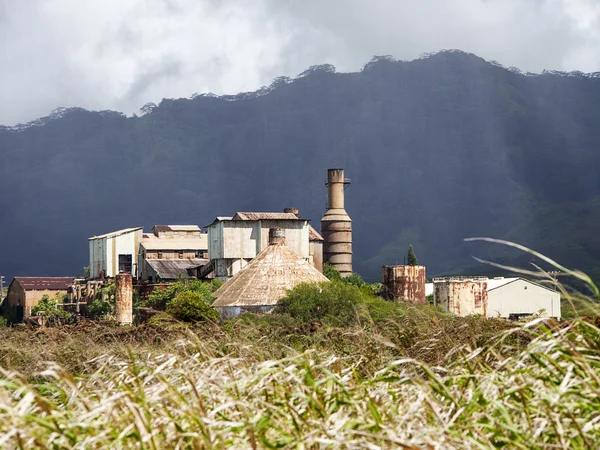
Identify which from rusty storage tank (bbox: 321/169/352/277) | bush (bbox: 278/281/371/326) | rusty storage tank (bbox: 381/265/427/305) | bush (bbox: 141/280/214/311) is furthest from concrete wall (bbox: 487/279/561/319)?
bush (bbox: 278/281/371/326)

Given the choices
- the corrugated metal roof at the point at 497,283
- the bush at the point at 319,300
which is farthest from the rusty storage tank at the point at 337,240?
the bush at the point at 319,300

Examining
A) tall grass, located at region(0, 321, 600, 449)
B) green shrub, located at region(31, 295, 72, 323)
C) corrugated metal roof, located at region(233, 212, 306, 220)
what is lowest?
green shrub, located at region(31, 295, 72, 323)

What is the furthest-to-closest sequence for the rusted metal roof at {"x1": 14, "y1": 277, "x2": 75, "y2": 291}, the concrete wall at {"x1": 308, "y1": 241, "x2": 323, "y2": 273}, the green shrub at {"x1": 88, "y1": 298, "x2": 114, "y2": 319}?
the concrete wall at {"x1": 308, "y1": 241, "x2": 323, "y2": 273} < the rusted metal roof at {"x1": 14, "y1": 277, "x2": 75, "y2": 291} < the green shrub at {"x1": 88, "y1": 298, "x2": 114, "y2": 319}

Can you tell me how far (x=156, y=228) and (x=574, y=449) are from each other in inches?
3096

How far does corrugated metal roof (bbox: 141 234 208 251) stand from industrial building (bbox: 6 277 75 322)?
7.26m

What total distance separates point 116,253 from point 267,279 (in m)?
32.1

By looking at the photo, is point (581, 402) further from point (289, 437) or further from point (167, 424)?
point (167, 424)

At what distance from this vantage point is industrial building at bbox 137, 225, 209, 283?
7181cm

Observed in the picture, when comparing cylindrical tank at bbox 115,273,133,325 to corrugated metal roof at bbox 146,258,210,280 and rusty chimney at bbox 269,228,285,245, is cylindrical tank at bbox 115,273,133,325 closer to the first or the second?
rusty chimney at bbox 269,228,285,245

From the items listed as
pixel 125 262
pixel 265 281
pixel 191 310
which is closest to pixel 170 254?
pixel 125 262

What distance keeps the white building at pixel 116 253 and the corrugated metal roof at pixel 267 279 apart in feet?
96.5

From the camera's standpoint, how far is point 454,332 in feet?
44.1

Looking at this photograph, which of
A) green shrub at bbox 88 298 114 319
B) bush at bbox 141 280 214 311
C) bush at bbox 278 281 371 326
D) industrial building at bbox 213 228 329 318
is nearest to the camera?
bush at bbox 278 281 371 326

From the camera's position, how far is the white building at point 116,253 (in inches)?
2997
